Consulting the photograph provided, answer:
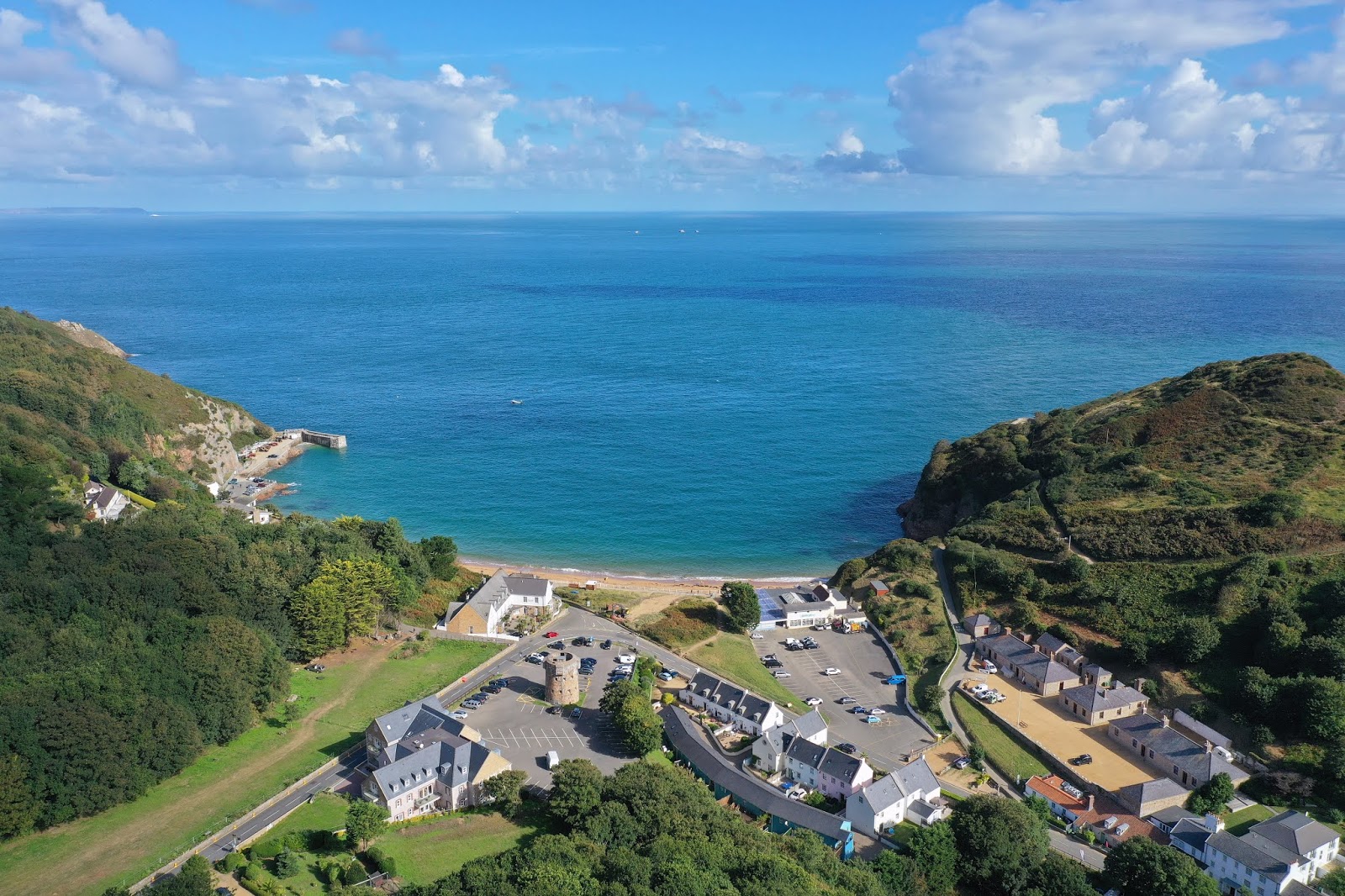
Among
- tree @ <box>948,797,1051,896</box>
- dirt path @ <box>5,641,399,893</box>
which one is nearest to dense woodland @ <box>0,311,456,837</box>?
dirt path @ <box>5,641,399,893</box>

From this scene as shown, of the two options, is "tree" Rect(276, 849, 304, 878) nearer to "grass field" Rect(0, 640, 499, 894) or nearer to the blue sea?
"grass field" Rect(0, 640, 499, 894)

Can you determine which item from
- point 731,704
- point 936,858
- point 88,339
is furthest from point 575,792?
point 88,339

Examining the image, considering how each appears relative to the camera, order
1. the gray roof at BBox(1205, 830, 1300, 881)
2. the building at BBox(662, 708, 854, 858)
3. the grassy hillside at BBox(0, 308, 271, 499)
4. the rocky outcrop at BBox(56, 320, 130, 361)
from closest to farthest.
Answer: the gray roof at BBox(1205, 830, 1300, 881) < the building at BBox(662, 708, 854, 858) < the grassy hillside at BBox(0, 308, 271, 499) < the rocky outcrop at BBox(56, 320, 130, 361)

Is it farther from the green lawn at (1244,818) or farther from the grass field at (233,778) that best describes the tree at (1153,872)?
the grass field at (233,778)

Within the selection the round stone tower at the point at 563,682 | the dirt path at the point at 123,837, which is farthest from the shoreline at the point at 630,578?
the dirt path at the point at 123,837

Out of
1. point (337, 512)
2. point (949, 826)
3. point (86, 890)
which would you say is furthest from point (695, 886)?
point (337, 512)
